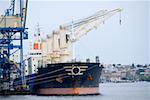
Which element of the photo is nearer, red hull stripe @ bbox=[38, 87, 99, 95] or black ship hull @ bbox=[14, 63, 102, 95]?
red hull stripe @ bbox=[38, 87, 99, 95]

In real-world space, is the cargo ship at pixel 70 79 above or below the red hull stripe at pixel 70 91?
above

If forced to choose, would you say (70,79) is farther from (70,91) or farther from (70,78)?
(70,91)

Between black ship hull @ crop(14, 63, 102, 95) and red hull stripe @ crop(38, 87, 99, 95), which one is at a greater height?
black ship hull @ crop(14, 63, 102, 95)

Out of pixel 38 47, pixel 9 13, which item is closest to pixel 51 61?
pixel 38 47

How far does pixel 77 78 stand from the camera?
250 feet

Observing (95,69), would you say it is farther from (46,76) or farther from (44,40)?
(44,40)

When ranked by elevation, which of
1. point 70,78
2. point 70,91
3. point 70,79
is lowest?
point 70,91

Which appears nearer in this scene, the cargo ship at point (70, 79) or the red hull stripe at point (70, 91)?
the red hull stripe at point (70, 91)

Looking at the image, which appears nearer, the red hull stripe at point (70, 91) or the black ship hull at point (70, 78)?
the red hull stripe at point (70, 91)

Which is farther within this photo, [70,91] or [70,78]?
[70,78]

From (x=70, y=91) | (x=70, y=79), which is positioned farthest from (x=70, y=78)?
(x=70, y=91)

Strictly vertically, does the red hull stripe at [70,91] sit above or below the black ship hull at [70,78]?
below

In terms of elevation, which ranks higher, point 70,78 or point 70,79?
point 70,78

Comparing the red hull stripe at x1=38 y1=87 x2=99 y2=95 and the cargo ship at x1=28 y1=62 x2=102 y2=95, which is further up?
the cargo ship at x1=28 y1=62 x2=102 y2=95
